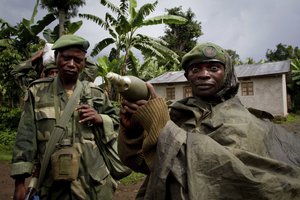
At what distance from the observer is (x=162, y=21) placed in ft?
45.0

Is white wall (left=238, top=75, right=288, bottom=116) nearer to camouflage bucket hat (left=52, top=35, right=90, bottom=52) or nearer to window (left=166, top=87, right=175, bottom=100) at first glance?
window (left=166, top=87, right=175, bottom=100)

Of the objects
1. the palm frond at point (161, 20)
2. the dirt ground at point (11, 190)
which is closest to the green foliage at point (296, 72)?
the palm frond at point (161, 20)

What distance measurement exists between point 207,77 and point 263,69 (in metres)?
19.4

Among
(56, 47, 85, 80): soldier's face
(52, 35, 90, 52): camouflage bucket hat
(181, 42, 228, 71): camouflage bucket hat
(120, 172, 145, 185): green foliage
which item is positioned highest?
(52, 35, 90, 52): camouflage bucket hat

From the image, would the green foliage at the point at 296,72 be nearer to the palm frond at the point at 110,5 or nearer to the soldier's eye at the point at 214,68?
the palm frond at the point at 110,5

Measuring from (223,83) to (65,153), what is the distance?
1.30 meters

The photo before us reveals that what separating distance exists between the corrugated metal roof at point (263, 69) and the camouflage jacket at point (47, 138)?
17526mm

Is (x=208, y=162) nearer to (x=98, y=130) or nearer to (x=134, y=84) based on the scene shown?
(x=134, y=84)

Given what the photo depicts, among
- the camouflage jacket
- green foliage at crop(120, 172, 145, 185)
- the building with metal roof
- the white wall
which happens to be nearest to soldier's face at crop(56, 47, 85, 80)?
the camouflage jacket

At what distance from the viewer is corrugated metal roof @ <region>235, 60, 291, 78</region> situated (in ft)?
61.9

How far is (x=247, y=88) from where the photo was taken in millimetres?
19844

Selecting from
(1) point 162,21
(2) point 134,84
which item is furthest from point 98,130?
(1) point 162,21

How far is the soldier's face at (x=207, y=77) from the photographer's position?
70.5 inches

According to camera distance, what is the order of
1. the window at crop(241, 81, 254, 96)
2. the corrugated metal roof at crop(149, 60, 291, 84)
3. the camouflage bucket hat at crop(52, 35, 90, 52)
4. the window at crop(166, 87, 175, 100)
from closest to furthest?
1. the camouflage bucket hat at crop(52, 35, 90, 52)
2. the corrugated metal roof at crop(149, 60, 291, 84)
3. the window at crop(241, 81, 254, 96)
4. the window at crop(166, 87, 175, 100)
